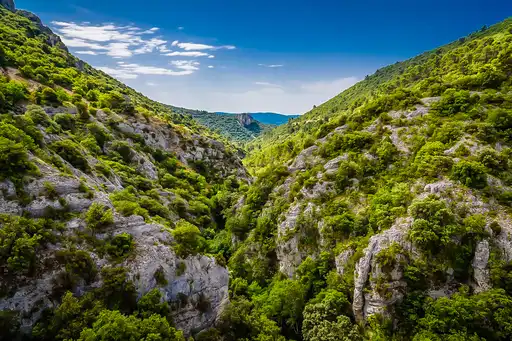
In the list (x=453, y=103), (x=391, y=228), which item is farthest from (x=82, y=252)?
(x=453, y=103)

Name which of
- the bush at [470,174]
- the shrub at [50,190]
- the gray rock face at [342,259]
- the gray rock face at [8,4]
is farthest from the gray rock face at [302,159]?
the gray rock face at [8,4]

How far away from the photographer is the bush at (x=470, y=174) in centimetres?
3897

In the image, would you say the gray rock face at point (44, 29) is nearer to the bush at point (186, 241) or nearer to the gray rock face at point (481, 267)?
the bush at point (186, 241)

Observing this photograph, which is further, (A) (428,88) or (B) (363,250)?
(A) (428,88)

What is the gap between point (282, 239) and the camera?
171ft

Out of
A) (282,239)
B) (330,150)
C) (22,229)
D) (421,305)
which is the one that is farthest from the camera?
(330,150)

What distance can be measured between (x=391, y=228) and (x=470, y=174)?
43.0 feet

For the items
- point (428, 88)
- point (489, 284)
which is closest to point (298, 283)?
point (489, 284)

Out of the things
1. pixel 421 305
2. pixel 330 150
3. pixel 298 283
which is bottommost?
pixel 298 283

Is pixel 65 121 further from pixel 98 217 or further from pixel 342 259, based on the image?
pixel 342 259

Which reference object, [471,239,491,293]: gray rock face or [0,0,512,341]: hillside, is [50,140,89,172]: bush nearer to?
[0,0,512,341]: hillside

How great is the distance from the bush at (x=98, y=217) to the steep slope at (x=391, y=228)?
58.4 feet

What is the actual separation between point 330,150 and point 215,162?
48.5m

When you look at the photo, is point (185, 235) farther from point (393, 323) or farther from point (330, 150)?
point (330, 150)
